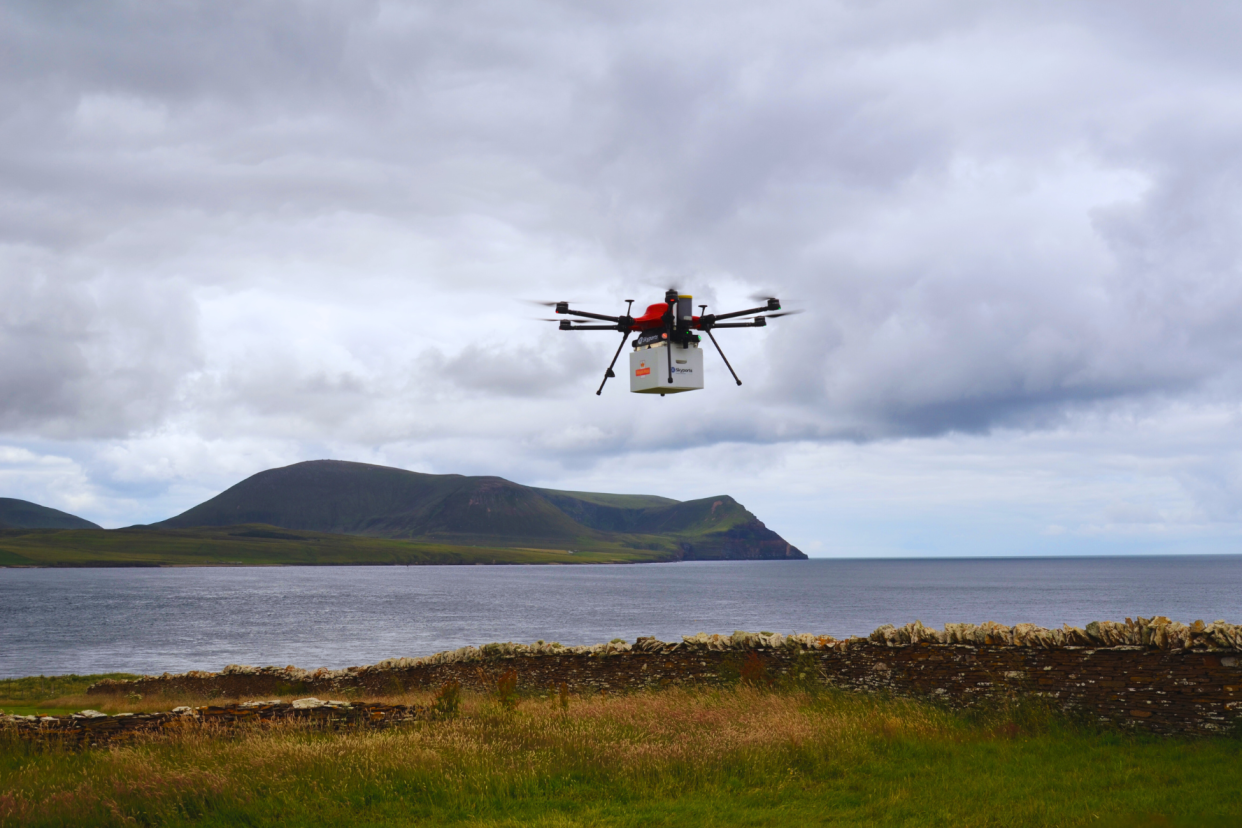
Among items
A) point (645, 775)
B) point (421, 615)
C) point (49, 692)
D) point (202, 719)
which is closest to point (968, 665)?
point (645, 775)

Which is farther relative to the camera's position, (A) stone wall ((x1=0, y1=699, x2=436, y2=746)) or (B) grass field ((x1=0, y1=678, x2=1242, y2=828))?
(A) stone wall ((x1=0, y1=699, x2=436, y2=746))

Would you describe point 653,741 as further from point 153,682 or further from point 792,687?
point 153,682

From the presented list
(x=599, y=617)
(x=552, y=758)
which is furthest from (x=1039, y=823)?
(x=599, y=617)

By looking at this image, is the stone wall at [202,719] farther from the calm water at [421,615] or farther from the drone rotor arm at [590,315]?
the calm water at [421,615]

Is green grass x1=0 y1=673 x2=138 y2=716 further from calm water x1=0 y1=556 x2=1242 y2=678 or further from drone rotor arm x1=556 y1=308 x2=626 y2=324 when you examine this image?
drone rotor arm x1=556 y1=308 x2=626 y2=324

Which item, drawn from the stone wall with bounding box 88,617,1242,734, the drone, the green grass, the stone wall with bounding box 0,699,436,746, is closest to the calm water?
the green grass

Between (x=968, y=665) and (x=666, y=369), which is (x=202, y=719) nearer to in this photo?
(x=666, y=369)

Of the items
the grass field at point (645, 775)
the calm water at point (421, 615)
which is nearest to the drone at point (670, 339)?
the grass field at point (645, 775)
